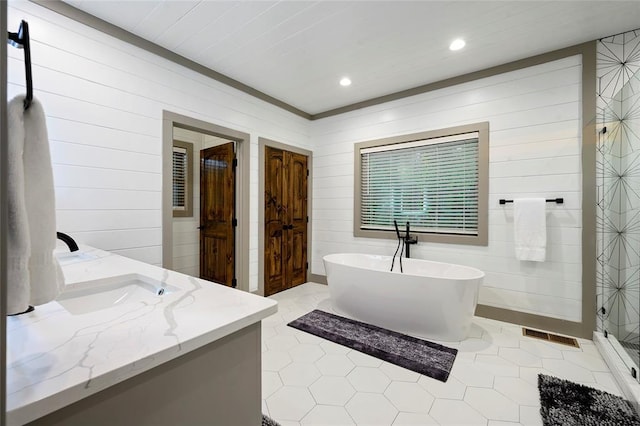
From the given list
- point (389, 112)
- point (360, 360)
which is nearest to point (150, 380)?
point (360, 360)

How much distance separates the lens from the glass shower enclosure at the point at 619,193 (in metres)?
2.09

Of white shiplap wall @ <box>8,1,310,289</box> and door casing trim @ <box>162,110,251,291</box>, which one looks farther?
A: door casing trim @ <box>162,110,251,291</box>

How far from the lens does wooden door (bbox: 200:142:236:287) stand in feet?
11.6

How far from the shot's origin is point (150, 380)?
2.13 ft

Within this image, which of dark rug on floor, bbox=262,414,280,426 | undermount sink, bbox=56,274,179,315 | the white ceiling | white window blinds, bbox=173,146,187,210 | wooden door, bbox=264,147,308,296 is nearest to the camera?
undermount sink, bbox=56,274,179,315

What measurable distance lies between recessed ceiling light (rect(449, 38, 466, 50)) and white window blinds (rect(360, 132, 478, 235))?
92 cm

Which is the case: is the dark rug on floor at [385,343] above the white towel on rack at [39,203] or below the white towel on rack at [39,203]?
below

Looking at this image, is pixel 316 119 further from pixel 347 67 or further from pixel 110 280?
pixel 110 280

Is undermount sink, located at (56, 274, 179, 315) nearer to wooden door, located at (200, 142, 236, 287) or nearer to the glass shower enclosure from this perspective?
wooden door, located at (200, 142, 236, 287)

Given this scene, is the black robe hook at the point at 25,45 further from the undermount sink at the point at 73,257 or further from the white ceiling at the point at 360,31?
the white ceiling at the point at 360,31

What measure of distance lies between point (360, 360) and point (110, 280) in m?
1.77

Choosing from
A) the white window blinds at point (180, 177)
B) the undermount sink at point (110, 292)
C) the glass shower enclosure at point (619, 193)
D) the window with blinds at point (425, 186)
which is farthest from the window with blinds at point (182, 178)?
the glass shower enclosure at point (619, 193)

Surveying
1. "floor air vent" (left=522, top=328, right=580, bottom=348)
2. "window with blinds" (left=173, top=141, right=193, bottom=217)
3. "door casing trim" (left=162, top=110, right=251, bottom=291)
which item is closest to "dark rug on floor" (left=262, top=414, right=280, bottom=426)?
"door casing trim" (left=162, top=110, right=251, bottom=291)

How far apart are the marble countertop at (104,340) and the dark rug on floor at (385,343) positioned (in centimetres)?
165
